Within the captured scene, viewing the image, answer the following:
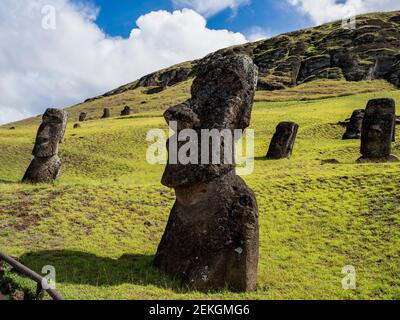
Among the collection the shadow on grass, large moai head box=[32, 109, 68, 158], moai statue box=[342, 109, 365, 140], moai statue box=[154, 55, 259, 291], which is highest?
moai statue box=[342, 109, 365, 140]

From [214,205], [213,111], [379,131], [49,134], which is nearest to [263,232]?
[214,205]

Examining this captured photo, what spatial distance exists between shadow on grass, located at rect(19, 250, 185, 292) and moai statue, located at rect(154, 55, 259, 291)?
42 centimetres

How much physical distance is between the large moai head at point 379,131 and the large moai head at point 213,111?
55.3 feet

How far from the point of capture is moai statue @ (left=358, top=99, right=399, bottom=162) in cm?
2470

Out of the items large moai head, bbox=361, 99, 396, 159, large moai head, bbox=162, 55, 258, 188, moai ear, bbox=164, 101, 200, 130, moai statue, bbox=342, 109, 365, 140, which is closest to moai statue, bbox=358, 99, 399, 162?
large moai head, bbox=361, 99, 396, 159

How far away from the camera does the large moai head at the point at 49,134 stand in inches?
787

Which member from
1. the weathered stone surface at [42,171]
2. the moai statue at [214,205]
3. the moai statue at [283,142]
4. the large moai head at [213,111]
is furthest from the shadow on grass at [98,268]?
the moai statue at [283,142]

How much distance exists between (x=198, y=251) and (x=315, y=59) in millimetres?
111834

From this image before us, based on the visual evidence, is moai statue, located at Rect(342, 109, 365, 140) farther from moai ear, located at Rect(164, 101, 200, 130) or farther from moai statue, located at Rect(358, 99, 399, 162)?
moai ear, located at Rect(164, 101, 200, 130)

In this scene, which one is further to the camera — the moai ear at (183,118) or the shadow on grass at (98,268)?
the moai ear at (183,118)

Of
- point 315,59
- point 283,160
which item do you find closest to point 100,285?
point 283,160

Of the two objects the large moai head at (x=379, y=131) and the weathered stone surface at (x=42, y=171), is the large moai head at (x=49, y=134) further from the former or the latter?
the large moai head at (x=379, y=131)
